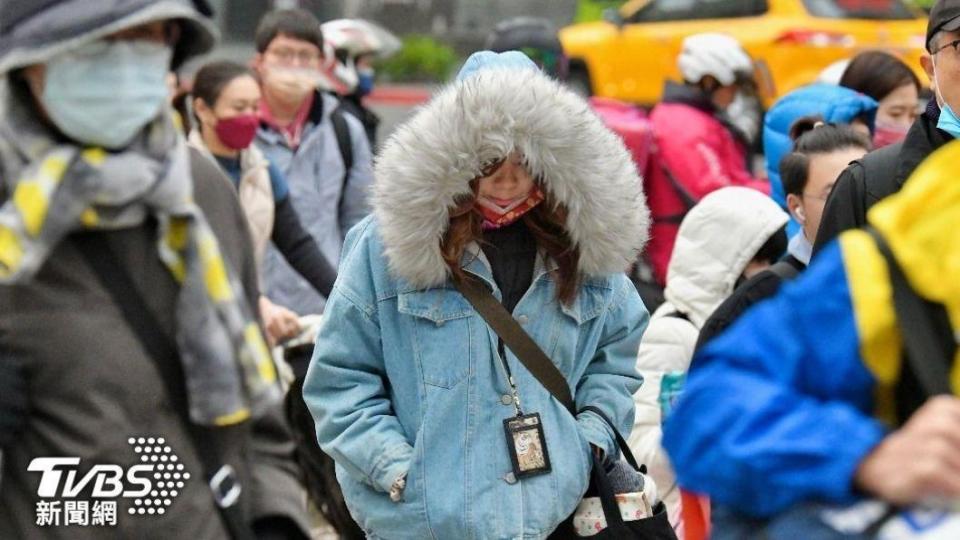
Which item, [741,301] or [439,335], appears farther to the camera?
[741,301]

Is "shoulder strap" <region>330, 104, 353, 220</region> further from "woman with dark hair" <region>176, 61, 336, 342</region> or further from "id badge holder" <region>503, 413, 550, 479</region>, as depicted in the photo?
"id badge holder" <region>503, 413, 550, 479</region>

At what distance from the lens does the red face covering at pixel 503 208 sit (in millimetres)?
4824

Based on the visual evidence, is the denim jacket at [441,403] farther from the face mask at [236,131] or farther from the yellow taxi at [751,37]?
the yellow taxi at [751,37]

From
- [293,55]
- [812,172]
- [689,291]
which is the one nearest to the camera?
[812,172]

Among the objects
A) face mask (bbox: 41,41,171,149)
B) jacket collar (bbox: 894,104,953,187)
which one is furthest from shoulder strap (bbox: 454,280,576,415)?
face mask (bbox: 41,41,171,149)

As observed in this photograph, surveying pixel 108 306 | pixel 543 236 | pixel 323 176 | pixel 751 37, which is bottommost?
pixel 751 37

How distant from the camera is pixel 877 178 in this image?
4.83 metres

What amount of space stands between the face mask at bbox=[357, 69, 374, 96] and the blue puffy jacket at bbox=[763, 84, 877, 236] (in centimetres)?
340

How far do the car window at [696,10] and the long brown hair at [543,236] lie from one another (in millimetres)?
12147

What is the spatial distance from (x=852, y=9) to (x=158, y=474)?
545 inches

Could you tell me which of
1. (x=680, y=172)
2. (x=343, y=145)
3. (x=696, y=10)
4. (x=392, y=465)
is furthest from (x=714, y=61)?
(x=696, y=10)

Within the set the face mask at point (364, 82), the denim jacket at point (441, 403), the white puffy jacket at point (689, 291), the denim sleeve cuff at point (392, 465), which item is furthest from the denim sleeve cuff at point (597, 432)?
the face mask at point (364, 82)

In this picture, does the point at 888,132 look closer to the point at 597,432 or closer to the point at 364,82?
the point at 597,432

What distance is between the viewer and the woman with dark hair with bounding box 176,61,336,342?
292 inches
